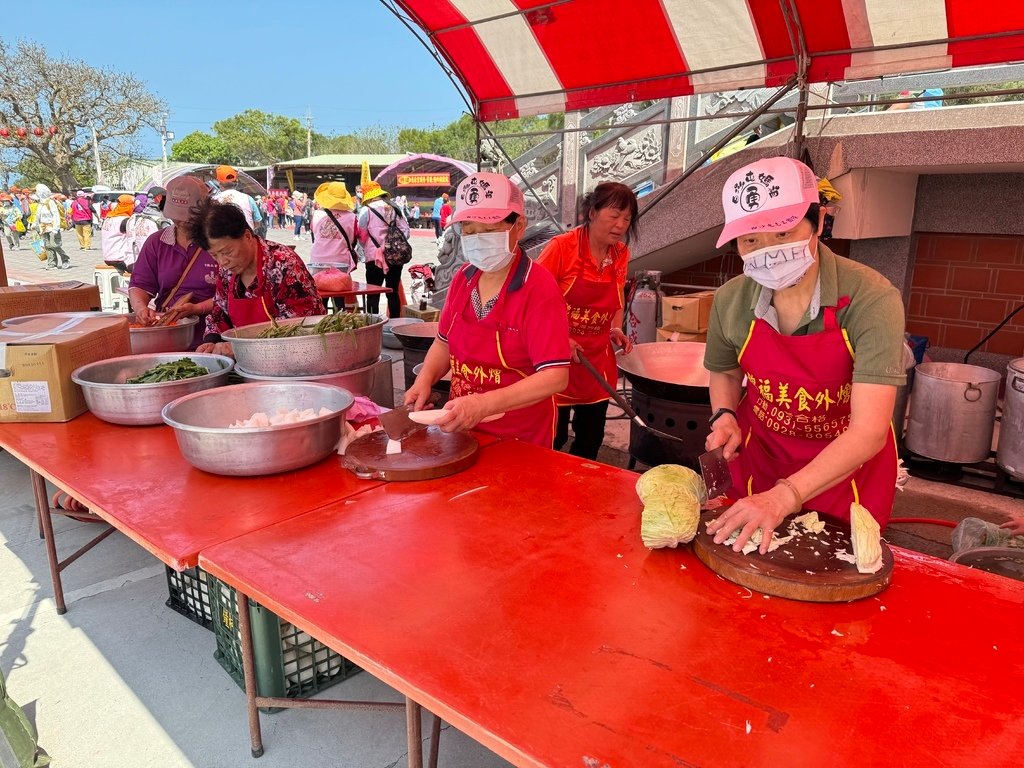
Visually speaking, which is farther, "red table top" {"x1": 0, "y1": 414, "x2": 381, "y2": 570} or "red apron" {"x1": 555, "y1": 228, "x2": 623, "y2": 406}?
"red apron" {"x1": 555, "y1": 228, "x2": 623, "y2": 406}

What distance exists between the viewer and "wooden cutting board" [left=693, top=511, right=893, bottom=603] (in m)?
1.39

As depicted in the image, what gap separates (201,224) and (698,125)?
14.9ft

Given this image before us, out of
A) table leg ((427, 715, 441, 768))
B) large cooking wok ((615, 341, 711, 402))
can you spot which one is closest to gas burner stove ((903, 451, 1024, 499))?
large cooking wok ((615, 341, 711, 402))

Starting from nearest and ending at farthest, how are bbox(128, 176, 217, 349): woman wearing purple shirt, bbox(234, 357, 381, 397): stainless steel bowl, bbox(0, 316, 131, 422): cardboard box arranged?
1. bbox(0, 316, 131, 422): cardboard box
2. bbox(234, 357, 381, 397): stainless steel bowl
3. bbox(128, 176, 217, 349): woman wearing purple shirt

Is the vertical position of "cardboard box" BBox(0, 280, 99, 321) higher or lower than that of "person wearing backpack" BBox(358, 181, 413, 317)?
lower

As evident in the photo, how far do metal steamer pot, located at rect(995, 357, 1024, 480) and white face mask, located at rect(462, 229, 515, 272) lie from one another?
10.3ft

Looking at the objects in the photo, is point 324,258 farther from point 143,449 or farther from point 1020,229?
Answer: point 1020,229

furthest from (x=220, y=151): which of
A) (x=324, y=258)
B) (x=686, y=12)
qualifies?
(x=686, y=12)

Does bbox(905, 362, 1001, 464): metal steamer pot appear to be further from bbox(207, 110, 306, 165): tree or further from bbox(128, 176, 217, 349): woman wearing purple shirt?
bbox(207, 110, 306, 165): tree

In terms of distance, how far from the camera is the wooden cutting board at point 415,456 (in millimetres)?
2064

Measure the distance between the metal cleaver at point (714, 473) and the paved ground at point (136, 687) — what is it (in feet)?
3.53

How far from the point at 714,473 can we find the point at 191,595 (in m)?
2.15

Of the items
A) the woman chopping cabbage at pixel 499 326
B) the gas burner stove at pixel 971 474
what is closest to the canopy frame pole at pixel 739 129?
the gas burner stove at pixel 971 474

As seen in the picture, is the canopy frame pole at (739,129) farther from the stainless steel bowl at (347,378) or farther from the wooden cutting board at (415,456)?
the wooden cutting board at (415,456)
